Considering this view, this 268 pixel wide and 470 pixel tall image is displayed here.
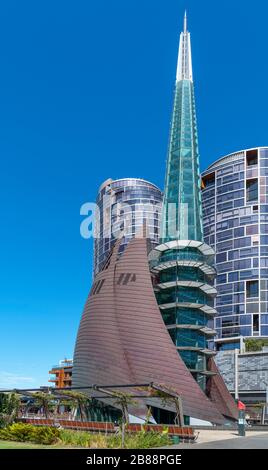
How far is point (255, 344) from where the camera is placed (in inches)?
3959

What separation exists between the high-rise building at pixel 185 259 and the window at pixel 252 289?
1691 inches

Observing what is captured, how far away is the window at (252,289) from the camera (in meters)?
108

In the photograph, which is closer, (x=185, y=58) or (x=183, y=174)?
(x=183, y=174)

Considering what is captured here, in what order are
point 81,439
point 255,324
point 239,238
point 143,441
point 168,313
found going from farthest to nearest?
point 239,238
point 255,324
point 168,313
point 81,439
point 143,441

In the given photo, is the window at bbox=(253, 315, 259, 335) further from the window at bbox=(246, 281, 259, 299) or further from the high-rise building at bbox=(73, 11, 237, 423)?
the high-rise building at bbox=(73, 11, 237, 423)

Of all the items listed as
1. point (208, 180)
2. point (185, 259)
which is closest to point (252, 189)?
point (208, 180)

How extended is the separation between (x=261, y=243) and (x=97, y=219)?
44238 mm

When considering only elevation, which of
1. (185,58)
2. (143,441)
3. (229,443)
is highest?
(185,58)

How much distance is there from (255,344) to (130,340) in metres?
52.1

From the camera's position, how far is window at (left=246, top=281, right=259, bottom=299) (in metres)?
108

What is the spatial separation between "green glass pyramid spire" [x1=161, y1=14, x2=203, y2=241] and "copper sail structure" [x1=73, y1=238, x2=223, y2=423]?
26.1 feet

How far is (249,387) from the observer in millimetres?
96750

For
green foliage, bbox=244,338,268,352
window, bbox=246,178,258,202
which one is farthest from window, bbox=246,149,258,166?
green foliage, bbox=244,338,268,352

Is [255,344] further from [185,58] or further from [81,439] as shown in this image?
[81,439]
